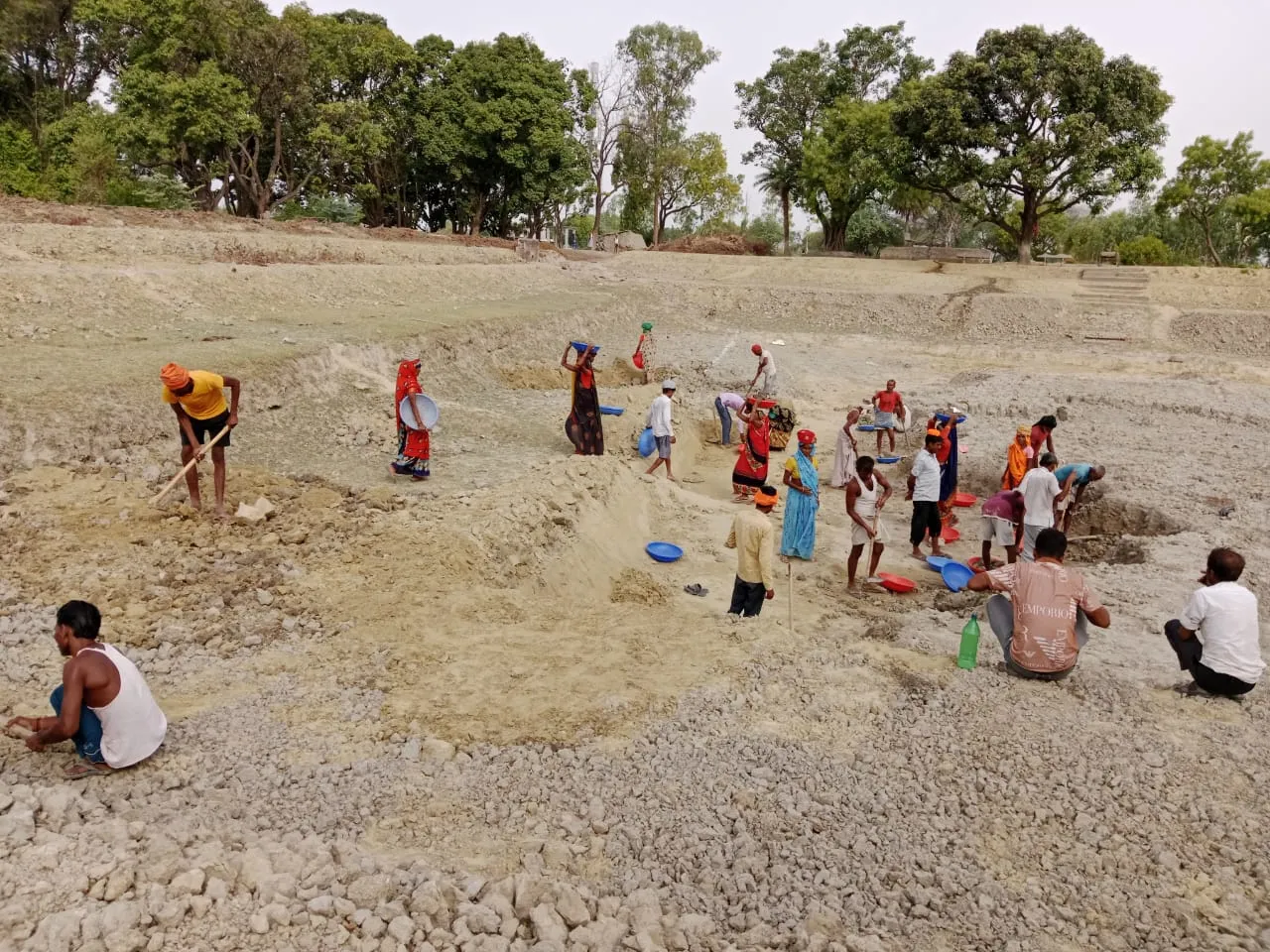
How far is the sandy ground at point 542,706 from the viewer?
341 centimetres

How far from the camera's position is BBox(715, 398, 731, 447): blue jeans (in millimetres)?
14711

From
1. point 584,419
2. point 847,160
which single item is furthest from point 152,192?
point 847,160

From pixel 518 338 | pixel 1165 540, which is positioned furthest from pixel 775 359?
pixel 1165 540

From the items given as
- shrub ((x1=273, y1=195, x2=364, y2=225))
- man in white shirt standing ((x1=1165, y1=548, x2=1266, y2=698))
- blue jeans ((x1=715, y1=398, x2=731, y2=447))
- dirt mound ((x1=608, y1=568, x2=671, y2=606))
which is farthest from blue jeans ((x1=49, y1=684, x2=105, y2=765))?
shrub ((x1=273, y1=195, x2=364, y2=225))

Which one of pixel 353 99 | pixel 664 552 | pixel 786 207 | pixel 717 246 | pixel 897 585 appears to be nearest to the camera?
pixel 897 585

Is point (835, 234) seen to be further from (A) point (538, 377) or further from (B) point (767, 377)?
(A) point (538, 377)

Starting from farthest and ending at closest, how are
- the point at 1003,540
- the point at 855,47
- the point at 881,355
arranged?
the point at 855,47, the point at 881,355, the point at 1003,540

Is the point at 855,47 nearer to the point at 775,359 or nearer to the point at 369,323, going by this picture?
the point at 775,359

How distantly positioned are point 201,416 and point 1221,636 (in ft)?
27.5

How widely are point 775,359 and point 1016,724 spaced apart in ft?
58.5

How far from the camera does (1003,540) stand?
332 inches

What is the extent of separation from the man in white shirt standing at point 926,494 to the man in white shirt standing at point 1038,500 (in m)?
0.96

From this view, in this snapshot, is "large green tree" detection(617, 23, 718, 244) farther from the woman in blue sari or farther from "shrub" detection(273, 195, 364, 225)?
the woman in blue sari

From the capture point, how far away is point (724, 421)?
14766 mm
